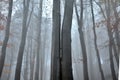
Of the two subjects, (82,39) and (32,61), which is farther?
(82,39)

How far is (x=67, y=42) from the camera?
9.64 feet

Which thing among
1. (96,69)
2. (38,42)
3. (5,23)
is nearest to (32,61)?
(38,42)

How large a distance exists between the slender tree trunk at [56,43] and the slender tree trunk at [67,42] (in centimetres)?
8

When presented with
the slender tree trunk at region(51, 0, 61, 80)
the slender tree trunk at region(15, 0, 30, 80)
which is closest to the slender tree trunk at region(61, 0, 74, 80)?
the slender tree trunk at region(51, 0, 61, 80)

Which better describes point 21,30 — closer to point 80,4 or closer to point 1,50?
point 1,50

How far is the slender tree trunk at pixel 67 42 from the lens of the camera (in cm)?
282

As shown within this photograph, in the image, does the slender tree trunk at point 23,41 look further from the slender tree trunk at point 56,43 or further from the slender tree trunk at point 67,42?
the slender tree trunk at point 67,42

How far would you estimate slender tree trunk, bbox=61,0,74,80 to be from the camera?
2.82m

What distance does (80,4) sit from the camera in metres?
3.17

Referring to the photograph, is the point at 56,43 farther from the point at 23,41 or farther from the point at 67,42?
the point at 23,41

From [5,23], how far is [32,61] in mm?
744

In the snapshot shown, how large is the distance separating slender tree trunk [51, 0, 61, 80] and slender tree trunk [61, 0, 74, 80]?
0.08 meters

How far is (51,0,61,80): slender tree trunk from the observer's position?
2818 millimetres

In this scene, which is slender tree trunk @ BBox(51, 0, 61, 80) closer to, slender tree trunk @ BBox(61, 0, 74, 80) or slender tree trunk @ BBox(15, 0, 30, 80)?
slender tree trunk @ BBox(61, 0, 74, 80)
